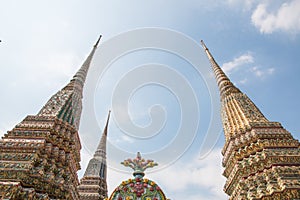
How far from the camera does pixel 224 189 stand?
1834 centimetres

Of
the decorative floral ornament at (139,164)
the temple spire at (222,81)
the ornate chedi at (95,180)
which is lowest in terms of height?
the decorative floral ornament at (139,164)

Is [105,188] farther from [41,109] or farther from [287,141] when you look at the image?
[287,141]

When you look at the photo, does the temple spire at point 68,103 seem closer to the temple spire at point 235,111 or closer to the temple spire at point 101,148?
the temple spire at point 235,111

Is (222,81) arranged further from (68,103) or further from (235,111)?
(68,103)

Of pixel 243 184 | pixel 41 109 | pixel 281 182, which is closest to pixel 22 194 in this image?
pixel 41 109

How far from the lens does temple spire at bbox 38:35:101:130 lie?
1923 cm

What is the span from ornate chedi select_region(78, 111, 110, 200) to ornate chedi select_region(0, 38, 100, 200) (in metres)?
10.1

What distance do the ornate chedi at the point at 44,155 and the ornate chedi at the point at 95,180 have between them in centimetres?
1011

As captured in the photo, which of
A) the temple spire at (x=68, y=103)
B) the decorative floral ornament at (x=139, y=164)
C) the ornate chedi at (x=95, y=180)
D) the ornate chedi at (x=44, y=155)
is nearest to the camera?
the ornate chedi at (x=44, y=155)

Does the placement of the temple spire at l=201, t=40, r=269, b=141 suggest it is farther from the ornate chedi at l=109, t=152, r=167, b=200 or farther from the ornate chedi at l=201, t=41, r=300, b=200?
the ornate chedi at l=109, t=152, r=167, b=200

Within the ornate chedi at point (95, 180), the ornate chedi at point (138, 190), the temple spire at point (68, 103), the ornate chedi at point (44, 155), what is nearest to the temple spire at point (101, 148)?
the ornate chedi at point (95, 180)

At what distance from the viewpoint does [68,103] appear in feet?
68.0

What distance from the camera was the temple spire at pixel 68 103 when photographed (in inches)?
757

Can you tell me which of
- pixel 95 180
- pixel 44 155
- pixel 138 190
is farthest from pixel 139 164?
pixel 95 180
